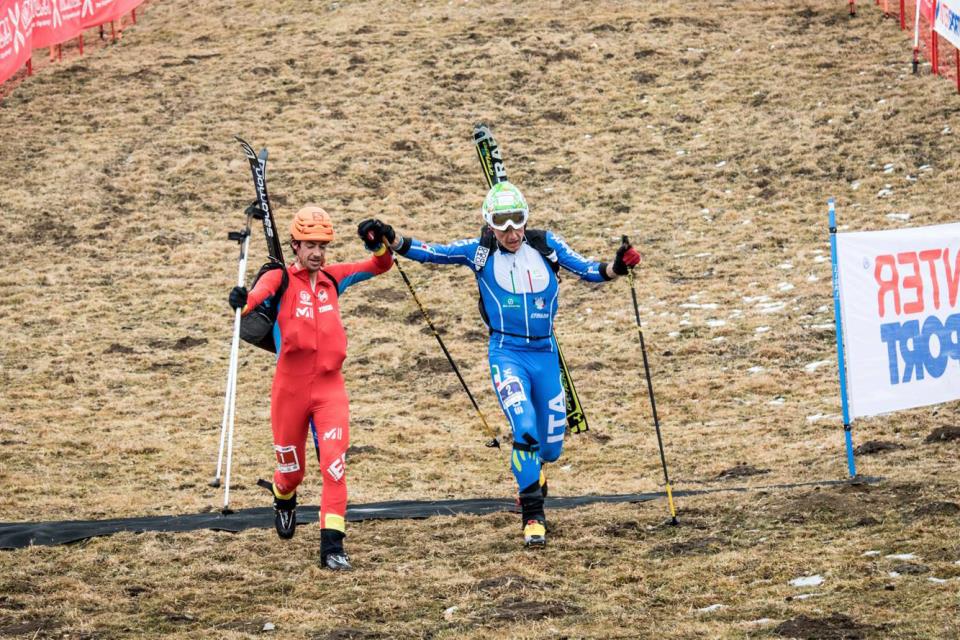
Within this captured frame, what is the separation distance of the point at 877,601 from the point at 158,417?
11173 millimetres

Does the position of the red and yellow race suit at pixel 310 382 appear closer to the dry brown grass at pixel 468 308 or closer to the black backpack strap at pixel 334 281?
the black backpack strap at pixel 334 281

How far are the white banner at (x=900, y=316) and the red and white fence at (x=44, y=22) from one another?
67.8 ft

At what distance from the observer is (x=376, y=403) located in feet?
54.3

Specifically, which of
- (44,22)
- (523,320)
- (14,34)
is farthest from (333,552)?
(44,22)

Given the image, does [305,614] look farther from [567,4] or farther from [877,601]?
[567,4]

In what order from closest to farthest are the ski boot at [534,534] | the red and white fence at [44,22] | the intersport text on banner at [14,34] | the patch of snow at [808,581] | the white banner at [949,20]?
1. the patch of snow at [808,581]
2. the ski boot at [534,534]
3. the white banner at [949,20]
4. the intersport text on banner at [14,34]
5. the red and white fence at [44,22]

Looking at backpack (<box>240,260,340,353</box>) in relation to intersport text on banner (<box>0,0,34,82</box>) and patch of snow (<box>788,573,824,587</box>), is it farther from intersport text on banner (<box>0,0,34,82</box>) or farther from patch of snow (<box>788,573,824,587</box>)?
intersport text on banner (<box>0,0,34,82</box>)

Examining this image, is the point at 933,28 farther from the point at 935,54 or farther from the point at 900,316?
the point at 900,316

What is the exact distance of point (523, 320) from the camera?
32.2ft

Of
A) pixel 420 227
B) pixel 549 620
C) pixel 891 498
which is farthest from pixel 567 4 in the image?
pixel 549 620

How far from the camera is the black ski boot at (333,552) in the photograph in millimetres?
8914

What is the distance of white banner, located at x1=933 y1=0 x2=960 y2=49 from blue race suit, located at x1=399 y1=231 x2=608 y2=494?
13307mm

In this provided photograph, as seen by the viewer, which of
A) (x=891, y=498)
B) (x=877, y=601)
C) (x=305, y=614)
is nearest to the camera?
(x=877, y=601)

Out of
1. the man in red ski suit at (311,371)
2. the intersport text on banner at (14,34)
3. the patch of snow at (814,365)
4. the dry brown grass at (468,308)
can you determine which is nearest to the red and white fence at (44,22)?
the intersport text on banner at (14,34)
